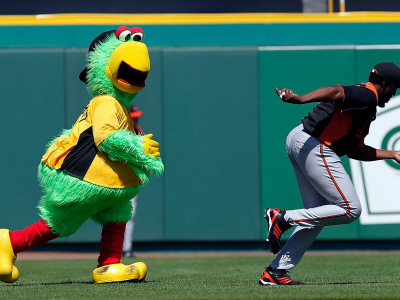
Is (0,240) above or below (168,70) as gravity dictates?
below

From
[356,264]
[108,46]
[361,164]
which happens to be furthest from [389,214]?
[108,46]

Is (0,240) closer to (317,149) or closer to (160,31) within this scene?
(317,149)

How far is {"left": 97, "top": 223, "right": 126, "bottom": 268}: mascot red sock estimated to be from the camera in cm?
657

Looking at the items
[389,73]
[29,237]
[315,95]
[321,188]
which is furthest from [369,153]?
[29,237]

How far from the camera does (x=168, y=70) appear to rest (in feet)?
36.1

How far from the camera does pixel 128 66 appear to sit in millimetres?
6355

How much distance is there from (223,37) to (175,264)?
332cm

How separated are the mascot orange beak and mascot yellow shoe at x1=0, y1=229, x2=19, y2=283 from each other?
4.74ft

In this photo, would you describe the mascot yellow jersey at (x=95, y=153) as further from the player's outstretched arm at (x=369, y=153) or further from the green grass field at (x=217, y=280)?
the player's outstretched arm at (x=369, y=153)

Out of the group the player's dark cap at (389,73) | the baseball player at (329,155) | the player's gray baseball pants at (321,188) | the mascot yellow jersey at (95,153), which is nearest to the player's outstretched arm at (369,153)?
the baseball player at (329,155)

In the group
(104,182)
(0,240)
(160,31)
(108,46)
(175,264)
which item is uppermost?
(160,31)

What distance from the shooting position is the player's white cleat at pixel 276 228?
6113 mm

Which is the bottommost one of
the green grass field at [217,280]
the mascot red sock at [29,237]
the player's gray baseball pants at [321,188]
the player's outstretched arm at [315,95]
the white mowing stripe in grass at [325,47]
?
the green grass field at [217,280]

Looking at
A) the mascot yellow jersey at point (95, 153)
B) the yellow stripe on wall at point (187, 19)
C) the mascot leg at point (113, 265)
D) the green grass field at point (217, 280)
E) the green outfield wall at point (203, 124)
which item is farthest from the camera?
the yellow stripe on wall at point (187, 19)
